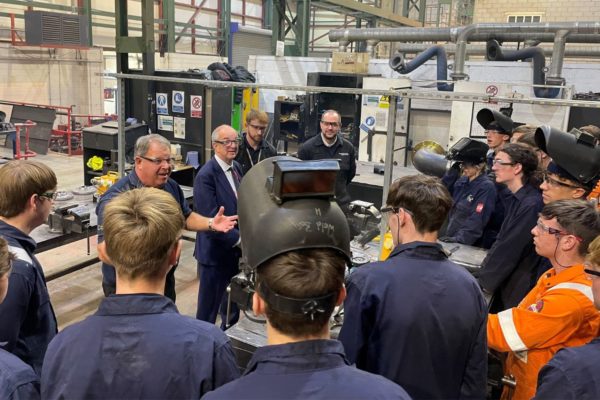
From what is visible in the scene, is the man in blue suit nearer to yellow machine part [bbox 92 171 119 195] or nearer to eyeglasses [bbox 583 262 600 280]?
yellow machine part [bbox 92 171 119 195]

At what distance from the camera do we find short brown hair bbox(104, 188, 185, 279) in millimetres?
1168

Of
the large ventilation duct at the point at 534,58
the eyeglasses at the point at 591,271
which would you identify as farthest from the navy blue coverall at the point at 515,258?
the large ventilation duct at the point at 534,58

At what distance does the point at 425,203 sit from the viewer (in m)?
1.56

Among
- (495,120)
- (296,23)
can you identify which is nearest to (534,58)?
(495,120)

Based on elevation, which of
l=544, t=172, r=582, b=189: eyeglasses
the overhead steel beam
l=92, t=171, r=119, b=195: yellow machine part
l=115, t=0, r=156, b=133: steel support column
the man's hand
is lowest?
l=92, t=171, r=119, b=195: yellow machine part

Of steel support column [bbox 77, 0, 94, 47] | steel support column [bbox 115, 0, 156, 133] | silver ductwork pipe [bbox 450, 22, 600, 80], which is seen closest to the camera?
steel support column [bbox 115, 0, 156, 133]

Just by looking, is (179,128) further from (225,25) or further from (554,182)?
(225,25)

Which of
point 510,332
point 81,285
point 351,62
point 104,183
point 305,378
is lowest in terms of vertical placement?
point 81,285

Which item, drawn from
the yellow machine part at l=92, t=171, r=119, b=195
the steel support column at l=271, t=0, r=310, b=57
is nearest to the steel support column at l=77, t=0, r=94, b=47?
the steel support column at l=271, t=0, r=310, b=57

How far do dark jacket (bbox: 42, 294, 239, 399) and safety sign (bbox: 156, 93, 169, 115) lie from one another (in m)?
4.58

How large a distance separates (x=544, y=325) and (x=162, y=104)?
467cm

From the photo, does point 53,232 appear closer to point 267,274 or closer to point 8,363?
point 8,363

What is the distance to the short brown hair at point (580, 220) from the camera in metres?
1.77

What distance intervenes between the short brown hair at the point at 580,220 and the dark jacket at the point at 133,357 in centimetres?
133
